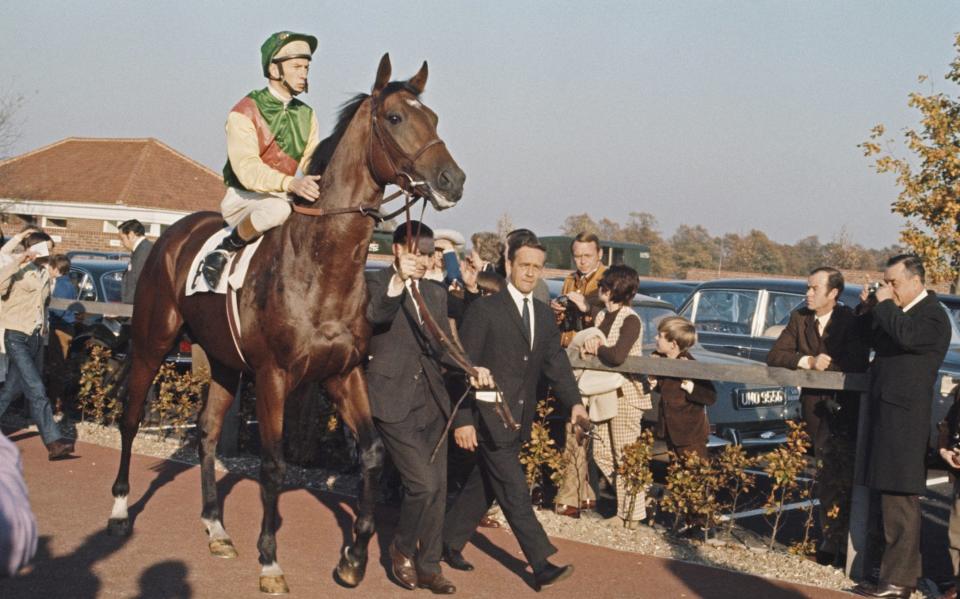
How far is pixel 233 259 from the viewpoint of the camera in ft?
22.2

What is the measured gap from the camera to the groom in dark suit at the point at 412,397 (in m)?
6.18

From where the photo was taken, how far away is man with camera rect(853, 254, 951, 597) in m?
6.31

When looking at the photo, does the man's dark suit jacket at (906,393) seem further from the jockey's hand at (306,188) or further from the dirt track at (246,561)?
the jockey's hand at (306,188)

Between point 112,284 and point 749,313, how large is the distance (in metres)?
8.68

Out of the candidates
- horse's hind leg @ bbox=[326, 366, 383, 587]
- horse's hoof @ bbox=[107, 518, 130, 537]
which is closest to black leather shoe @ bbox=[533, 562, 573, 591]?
horse's hind leg @ bbox=[326, 366, 383, 587]

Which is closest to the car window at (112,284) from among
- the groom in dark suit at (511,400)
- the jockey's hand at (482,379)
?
the groom in dark suit at (511,400)

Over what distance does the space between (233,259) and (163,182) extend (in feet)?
150

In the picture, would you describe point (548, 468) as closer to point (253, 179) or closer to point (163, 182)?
point (253, 179)

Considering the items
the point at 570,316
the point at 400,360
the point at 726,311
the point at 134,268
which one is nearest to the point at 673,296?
the point at 726,311

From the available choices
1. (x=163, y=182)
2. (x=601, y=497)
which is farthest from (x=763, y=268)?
(x=601, y=497)

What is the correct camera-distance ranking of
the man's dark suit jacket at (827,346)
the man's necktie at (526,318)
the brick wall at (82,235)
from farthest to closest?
the brick wall at (82,235), the man's dark suit jacket at (827,346), the man's necktie at (526,318)

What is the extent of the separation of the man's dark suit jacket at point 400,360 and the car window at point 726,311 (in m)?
6.83

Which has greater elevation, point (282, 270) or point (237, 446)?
point (282, 270)

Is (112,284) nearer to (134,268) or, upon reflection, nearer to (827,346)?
(134,268)
